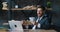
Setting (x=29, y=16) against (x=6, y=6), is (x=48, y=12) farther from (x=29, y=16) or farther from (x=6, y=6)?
(x=6, y=6)

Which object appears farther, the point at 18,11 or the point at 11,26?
the point at 18,11

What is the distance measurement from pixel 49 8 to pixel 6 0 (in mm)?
684

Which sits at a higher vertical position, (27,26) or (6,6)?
(6,6)

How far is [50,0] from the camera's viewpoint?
2492 mm

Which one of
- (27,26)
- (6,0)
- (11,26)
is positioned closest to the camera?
(11,26)

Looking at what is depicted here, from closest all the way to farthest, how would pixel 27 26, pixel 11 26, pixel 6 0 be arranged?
pixel 11 26
pixel 27 26
pixel 6 0

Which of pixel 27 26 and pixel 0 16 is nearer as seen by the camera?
pixel 27 26

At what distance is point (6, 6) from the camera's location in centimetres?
251

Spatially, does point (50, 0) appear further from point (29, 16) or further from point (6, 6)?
point (6, 6)

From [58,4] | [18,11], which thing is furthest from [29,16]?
[58,4]

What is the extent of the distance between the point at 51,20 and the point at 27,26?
0.46 meters

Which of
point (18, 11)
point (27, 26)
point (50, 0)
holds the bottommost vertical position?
point (27, 26)

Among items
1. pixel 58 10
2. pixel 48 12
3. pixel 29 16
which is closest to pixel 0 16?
pixel 29 16

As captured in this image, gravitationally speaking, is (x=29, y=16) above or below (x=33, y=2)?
below
